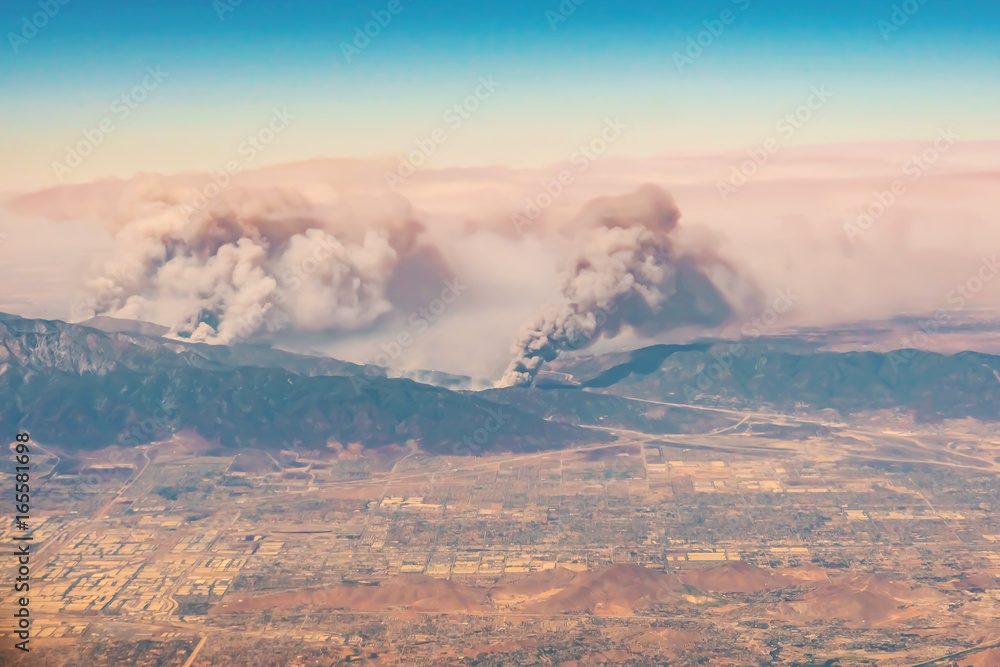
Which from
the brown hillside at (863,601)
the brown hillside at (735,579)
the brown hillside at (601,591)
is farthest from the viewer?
the brown hillside at (735,579)

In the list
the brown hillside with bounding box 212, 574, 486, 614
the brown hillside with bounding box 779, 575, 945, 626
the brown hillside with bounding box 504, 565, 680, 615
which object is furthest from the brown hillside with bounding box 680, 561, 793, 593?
the brown hillside with bounding box 212, 574, 486, 614

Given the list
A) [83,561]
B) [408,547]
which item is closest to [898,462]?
[408,547]

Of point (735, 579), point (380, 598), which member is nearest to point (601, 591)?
point (735, 579)

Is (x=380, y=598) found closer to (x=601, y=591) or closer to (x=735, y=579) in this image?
(x=601, y=591)

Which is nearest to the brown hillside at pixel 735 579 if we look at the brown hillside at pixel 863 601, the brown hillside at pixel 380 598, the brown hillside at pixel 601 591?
the brown hillside at pixel 601 591

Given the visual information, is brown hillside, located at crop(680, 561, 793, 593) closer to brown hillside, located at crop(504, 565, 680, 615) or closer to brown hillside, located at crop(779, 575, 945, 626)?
brown hillside, located at crop(504, 565, 680, 615)

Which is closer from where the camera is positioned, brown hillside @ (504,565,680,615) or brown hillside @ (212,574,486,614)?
brown hillside @ (504,565,680,615)

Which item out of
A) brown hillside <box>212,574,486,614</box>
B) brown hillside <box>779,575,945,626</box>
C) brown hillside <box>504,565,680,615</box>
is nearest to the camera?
brown hillside <box>779,575,945,626</box>

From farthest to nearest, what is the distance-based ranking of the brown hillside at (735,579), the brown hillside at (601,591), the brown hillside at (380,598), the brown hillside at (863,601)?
1. the brown hillside at (735,579)
2. the brown hillside at (380,598)
3. the brown hillside at (601,591)
4. the brown hillside at (863,601)

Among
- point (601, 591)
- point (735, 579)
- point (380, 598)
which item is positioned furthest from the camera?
point (735, 579)

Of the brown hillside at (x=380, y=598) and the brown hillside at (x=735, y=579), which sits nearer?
the brown hillside at (x=380, y=598)

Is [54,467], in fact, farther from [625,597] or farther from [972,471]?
[972,471]

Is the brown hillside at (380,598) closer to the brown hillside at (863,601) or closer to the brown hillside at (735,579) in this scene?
the brown hillside at (735,579)

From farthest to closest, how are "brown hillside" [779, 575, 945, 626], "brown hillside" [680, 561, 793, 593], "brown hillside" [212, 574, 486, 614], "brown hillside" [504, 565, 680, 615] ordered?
1. "brown hillside" [680, 561, 793, 593]
2. "brown hillside" [212, 574, 486, 614]
3. "brown hillside" [504, 565, 680, 615]
4. "brown hillside" [779, 575, 945, 626]
